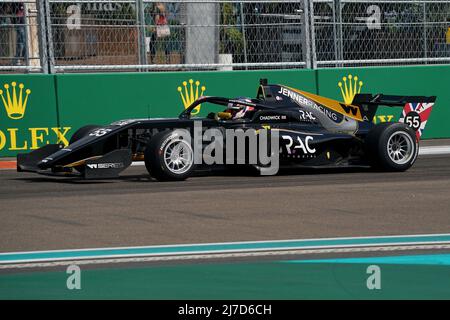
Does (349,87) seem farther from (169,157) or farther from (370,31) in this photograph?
(169,157)

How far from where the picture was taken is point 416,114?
12969 millimetres

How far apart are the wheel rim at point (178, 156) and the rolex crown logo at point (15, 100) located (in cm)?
377

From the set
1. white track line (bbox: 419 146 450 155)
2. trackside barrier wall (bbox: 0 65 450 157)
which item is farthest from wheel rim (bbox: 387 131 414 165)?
trackside barrier wall (bbox: 0 65 450 157)

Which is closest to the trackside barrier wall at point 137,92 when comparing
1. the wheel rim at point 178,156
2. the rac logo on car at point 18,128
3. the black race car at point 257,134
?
the rac logo on car at point 18,128

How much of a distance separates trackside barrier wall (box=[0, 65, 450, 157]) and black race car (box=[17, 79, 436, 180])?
7.98ft

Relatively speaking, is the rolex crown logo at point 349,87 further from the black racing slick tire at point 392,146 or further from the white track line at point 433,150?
the black racing slick tire at point 392,146

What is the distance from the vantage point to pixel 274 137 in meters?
11.6

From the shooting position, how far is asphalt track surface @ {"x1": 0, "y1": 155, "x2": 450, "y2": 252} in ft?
25.8

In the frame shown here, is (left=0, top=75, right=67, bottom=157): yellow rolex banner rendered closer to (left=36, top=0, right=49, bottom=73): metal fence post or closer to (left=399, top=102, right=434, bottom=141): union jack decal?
(left=36, top=0, right=49, bottom=73): metal fence post

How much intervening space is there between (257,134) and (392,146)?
1.73 metres

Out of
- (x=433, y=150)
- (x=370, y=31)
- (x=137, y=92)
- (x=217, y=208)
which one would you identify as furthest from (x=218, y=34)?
(x=217, y=208)

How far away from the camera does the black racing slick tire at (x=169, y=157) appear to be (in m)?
10.9
